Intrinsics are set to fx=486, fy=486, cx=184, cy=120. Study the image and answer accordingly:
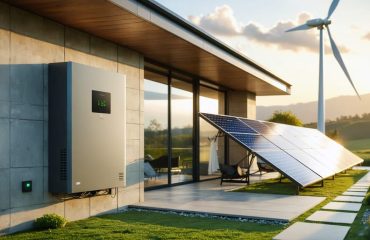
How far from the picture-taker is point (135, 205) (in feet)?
36.0

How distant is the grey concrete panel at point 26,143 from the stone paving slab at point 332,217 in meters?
5.02

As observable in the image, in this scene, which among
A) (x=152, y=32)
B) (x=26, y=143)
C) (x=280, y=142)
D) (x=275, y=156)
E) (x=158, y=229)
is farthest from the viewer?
(x=280, y=142)

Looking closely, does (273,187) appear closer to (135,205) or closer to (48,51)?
(135,205)

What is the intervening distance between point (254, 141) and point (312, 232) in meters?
6.54

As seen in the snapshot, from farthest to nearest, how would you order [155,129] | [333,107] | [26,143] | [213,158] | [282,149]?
1. [333,107]
2. [213,158]
3. [282,149]
4. [155,129]
5. [26,143]

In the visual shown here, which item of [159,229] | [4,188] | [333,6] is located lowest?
[159,229]

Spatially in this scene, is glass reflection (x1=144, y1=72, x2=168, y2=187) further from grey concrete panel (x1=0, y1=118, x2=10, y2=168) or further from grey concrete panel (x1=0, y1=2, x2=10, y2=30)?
grey concrete panel (x1=0, y1=2, x2=10, y2=30)

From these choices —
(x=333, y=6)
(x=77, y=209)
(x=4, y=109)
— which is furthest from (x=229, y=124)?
(x=333, y=6)

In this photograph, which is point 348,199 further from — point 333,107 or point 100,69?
point 333,107

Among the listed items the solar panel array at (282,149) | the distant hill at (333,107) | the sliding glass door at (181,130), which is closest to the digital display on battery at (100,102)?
Answer: the solar panel array at (282,149)

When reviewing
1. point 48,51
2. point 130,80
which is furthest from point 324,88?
point 48,51

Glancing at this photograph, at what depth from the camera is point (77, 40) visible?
9.74 metres

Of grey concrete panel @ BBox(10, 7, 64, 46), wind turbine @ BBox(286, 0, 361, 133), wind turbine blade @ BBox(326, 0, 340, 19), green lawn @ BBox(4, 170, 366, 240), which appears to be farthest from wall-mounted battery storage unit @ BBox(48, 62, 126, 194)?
wind turbine blade @ BBox(326, 0, 340, 19)

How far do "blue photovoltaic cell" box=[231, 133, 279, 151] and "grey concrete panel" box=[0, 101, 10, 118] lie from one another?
6807 mm
